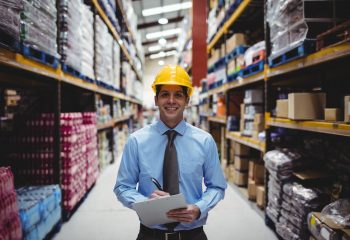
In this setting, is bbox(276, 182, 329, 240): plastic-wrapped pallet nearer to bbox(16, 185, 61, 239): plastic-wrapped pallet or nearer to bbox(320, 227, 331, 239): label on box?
bbox(320, 227, 331, 239): label on box

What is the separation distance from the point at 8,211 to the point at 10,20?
144 centimetres

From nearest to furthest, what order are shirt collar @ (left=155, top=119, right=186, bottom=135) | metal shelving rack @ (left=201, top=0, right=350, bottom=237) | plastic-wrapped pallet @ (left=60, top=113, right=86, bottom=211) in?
1. shirt collar @ (left=155, top=119, right=186, bottom=135)
2. metal shelving rack @ (left=201, top=0, right=350, bottom=237)
3. plastic-wrapped pallet @ (left=60, top=113, right=86, bottom=211)

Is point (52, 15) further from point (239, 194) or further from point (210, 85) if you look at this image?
point (210, 85)

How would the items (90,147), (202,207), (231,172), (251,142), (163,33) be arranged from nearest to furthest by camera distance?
(202,207) < (251,142) < (90,147) < (231,172) < (163,33)

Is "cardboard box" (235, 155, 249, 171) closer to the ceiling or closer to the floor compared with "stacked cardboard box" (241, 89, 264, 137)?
closer to the floor

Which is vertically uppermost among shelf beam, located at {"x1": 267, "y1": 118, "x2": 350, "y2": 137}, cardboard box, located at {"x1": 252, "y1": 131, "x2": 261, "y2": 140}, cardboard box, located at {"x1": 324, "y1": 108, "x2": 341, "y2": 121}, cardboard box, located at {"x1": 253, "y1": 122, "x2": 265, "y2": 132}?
cardboard box, located at {"x1": 324, "y1": 108, "x2": 341, "y2": 121}

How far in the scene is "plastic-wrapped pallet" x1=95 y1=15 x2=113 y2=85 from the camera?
5.12 meters

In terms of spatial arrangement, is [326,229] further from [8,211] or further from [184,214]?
[8,211]

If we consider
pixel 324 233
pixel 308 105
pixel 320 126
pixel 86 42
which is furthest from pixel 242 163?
pixel 86 42

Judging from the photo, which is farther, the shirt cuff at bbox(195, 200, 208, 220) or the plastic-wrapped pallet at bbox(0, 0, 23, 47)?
the plastic-wrapped pallet at bbox(0, 0, 23, 47)

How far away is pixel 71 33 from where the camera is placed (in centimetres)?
358

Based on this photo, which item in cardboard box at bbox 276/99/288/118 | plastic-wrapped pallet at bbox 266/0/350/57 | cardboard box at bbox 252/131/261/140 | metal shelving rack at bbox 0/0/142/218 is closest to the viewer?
metal shelving rack at bbox 0/0/142/218

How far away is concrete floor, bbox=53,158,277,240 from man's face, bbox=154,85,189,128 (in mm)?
1875

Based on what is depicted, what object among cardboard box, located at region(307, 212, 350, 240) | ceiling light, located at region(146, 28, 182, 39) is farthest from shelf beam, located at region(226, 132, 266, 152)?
ceiling light, located at region(146, 28, 182, 39)
